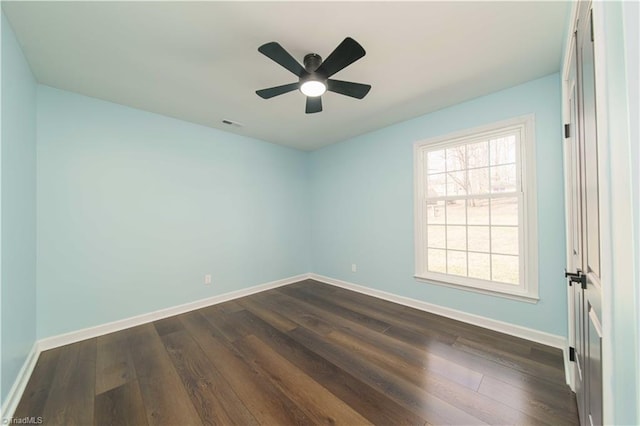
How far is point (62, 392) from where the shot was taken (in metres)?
1.78

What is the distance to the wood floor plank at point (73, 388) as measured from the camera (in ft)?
5.13

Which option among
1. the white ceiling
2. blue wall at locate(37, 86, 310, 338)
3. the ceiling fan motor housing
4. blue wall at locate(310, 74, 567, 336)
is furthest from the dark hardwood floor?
the white ceiling

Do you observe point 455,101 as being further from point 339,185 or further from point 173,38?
point 173,38

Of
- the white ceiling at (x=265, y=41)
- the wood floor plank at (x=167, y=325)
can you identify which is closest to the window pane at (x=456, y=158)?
the white ceiling at (x=265, y=41)

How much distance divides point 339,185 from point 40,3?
3587 millimetres

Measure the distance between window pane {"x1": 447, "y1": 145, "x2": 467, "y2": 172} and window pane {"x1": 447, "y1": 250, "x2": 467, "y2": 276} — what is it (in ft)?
3.49

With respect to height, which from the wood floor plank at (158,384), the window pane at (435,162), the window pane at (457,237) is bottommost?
the wood floor plank at (158,384)

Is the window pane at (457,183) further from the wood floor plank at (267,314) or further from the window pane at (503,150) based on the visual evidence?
the wood floor plank at (267,314)

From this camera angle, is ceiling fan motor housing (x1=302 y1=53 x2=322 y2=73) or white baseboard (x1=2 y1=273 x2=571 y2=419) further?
ceiling fan motor housing (x1=302 y1=53 x2=322 y2=73)

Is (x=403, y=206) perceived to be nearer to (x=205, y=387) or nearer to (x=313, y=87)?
(x=313, y=87)

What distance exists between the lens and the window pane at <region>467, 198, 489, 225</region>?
2.73 m

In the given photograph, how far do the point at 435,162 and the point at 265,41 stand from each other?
2457 mm

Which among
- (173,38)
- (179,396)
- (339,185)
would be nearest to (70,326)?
(179,396)

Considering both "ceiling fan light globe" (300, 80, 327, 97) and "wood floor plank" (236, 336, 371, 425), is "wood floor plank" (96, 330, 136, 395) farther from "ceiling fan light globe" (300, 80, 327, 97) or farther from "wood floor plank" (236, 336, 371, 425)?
"ceiling fan light globe" (300, 80, 327, 97)
